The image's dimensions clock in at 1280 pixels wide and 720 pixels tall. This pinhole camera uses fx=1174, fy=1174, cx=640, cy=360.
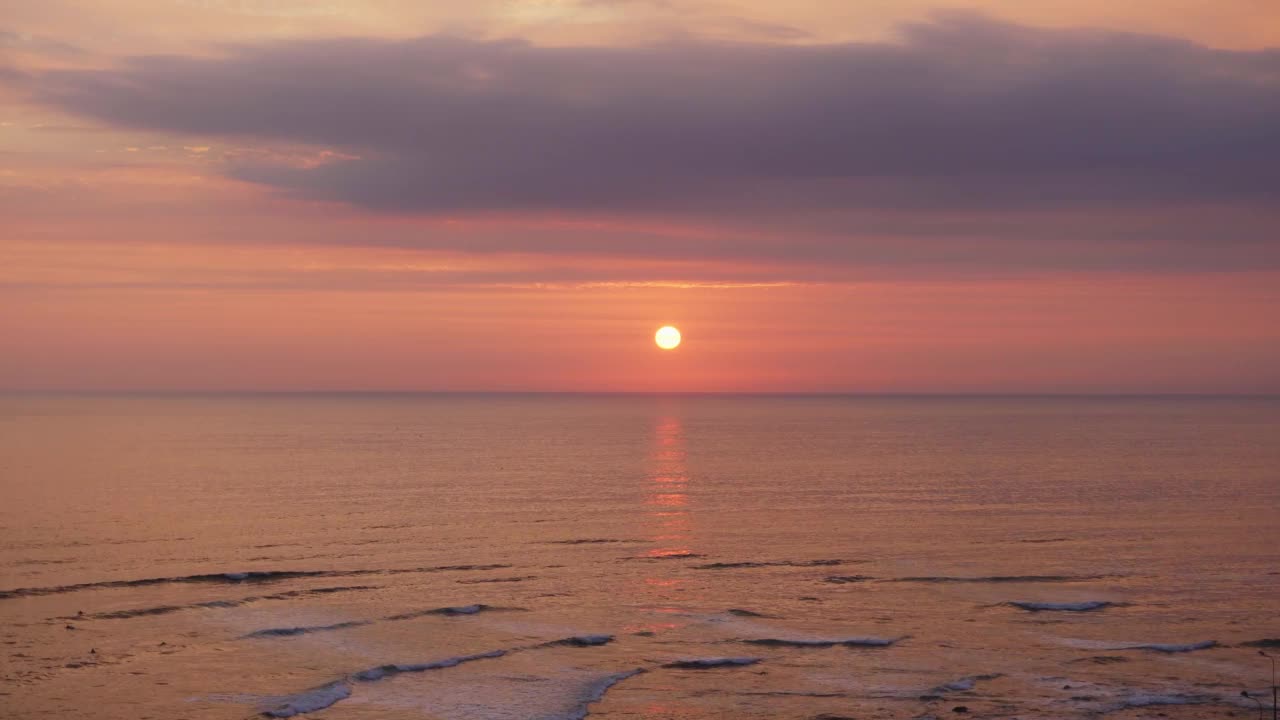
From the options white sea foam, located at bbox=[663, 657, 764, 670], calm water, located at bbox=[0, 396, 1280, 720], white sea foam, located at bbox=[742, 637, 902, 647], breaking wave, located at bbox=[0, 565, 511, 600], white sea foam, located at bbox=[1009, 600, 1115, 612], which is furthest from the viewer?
breaking wave, located at bbox=[0, 565, 511, 600]

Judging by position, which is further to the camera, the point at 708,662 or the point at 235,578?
the point at 235,578

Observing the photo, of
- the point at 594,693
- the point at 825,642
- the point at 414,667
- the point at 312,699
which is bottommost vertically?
the point at 825,642

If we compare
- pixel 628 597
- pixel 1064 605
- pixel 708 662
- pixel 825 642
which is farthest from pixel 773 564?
pixel 708 662

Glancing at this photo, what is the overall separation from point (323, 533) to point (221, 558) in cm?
965

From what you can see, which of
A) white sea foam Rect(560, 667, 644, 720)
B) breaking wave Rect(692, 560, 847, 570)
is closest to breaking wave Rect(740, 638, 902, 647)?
white sea foam Rect(560, 667, 644, 720)

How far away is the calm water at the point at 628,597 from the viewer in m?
33.8

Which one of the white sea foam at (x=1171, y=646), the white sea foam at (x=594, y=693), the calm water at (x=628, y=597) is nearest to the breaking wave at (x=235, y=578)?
the calm water at (x=628, y=597)

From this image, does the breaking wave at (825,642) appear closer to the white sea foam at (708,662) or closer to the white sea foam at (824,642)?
the white sea foam at (824,642)

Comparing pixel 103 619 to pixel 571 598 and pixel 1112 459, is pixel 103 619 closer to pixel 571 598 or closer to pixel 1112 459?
pixel 571 598

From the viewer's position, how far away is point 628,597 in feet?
159

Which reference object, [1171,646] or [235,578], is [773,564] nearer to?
[1171,646]

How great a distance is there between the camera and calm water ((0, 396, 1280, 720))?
33844mm

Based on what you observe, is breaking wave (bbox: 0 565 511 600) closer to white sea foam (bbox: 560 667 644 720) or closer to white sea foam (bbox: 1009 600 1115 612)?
white sea foam (bbox: 560 667 644 720)

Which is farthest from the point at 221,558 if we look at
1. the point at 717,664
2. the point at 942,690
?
the point at 942,690
